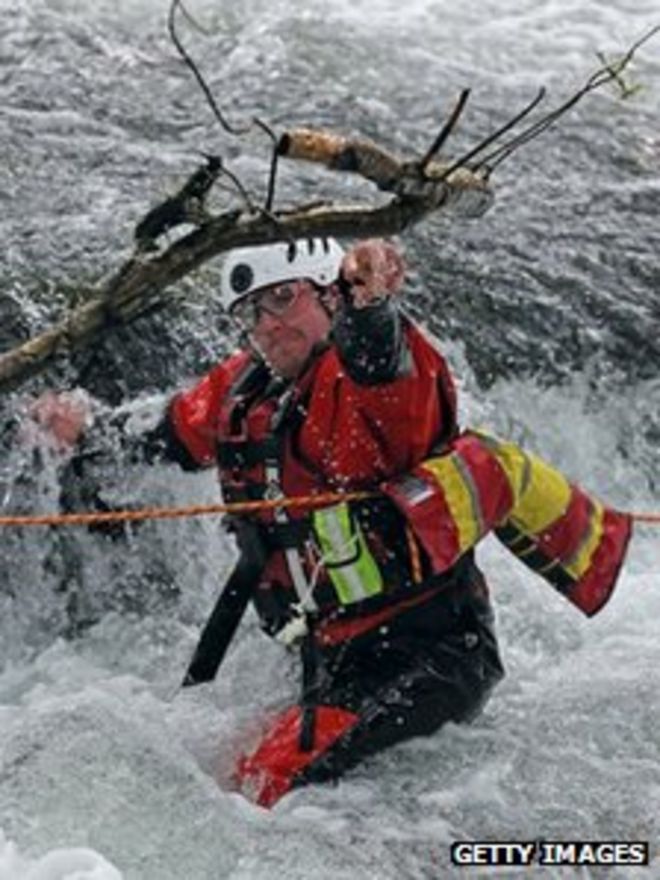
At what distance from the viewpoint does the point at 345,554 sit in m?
4.70

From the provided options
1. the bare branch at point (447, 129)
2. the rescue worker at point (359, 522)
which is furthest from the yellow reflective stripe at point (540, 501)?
the bare branch at point (447, 129)

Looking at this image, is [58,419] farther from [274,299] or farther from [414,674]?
[414,674]

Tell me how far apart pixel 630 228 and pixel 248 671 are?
3.43m

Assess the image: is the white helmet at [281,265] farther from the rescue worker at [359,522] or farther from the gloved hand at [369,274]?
the gloved hand at [369,274]

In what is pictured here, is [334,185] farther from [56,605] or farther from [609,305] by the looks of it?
[56,605]

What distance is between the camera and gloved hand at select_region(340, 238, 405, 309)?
4.40 metres

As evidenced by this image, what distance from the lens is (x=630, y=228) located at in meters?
7.88

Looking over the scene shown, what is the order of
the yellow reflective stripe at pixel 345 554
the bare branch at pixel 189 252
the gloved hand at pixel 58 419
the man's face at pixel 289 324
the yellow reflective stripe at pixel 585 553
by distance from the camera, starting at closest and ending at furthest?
the bare branch at pixel 189 252 < the yellow reflective stripe at pixel 345 554 < the man's face at pixel 289 324 < the yellow reflective stripe at pixel 585 553 < the gloved hand at pixel 58 419

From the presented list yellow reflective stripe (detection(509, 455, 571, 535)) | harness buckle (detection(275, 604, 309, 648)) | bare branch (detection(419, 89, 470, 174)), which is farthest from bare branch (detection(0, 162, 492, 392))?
harness buckle (detection(275, 604, 309, 648))

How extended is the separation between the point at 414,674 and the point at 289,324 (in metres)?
1.12

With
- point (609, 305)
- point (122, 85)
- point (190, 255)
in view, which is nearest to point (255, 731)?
point (190, 255)

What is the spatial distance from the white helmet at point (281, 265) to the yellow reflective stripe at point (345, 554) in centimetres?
70

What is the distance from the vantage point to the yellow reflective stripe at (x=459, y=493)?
4.55 meters

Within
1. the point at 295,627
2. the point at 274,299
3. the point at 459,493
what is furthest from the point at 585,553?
the point at 274,299
